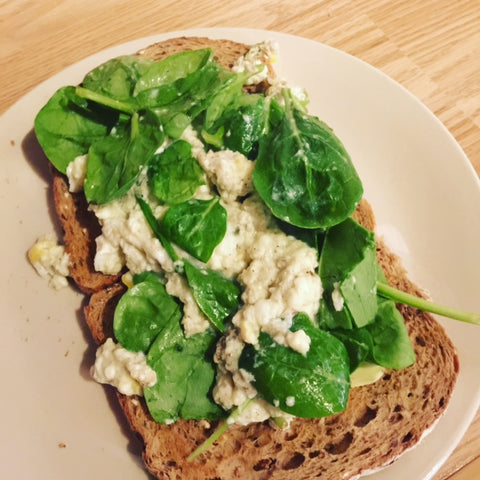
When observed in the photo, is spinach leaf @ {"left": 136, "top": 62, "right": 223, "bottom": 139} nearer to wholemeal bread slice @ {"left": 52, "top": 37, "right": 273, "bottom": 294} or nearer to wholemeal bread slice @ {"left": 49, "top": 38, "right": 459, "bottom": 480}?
wholemeal bread slice @ {"left": 52, "top": 37, "right": 273, "bottom": 294}

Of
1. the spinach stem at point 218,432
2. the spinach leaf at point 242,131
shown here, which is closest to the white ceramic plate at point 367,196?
the spinach stem at point 218,432

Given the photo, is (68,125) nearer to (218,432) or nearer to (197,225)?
(197,225)

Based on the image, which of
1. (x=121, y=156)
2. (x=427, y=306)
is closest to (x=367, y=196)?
(x=427, y=306)

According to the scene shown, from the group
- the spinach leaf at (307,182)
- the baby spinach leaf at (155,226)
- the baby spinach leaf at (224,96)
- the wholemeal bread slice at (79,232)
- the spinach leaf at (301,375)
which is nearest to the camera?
the spinach leaf at (301,375)

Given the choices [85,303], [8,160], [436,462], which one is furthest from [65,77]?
[436,462]

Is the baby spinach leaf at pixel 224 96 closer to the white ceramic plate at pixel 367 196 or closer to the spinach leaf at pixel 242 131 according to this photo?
the spinach leaf at pixel 242 131

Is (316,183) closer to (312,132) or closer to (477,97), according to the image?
(312,132)
